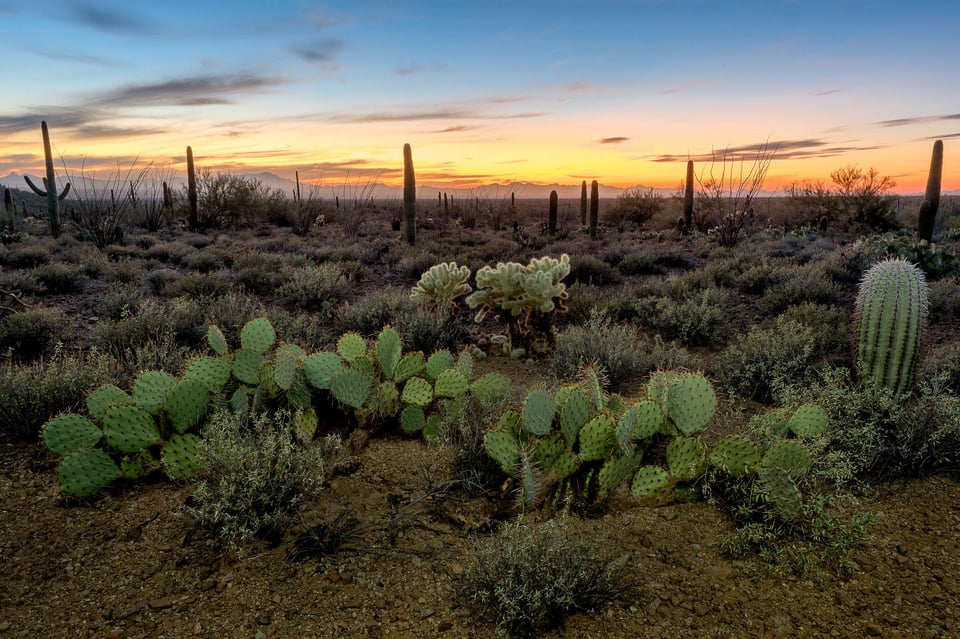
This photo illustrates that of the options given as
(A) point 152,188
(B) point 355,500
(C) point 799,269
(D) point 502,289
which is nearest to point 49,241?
(A) point 152,188

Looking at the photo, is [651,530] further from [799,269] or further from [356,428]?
[799,269]

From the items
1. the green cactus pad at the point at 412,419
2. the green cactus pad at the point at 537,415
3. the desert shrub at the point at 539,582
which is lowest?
the desert shrub at the point at 539,582

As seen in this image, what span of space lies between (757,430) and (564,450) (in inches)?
45.5

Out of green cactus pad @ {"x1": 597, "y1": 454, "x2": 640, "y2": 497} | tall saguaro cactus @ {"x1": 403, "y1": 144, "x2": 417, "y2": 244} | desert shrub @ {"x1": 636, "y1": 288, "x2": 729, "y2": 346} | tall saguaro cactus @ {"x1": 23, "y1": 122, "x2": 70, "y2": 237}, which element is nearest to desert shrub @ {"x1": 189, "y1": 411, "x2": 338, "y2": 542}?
green cactus pad @ {"x1": 597, "y1": 454, "x2": 640, "y2": 497}

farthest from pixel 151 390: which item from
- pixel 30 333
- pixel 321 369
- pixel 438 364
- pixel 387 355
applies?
pixel 30 333

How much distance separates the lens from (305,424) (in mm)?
4164

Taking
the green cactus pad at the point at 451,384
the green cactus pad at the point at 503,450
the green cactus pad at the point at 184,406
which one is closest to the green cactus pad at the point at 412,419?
the green cactus pad at the point at 451,384

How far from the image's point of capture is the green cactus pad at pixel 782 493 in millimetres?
3080

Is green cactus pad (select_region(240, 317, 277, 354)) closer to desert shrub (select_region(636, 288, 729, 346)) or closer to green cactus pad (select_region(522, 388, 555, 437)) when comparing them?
green cactus pad (select_region(522, 388, 555, 437))

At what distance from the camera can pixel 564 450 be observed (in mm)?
3627

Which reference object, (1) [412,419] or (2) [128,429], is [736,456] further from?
(2) [128,429]

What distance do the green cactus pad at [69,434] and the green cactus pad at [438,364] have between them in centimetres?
227

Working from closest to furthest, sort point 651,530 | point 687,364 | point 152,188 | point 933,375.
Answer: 1. point 651,530
2. point 933,375
3. point 687,364
4. point 152,188

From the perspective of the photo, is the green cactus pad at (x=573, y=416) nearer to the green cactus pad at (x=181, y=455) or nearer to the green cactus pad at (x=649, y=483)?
the green cactus pad at (x=649, y=483)
